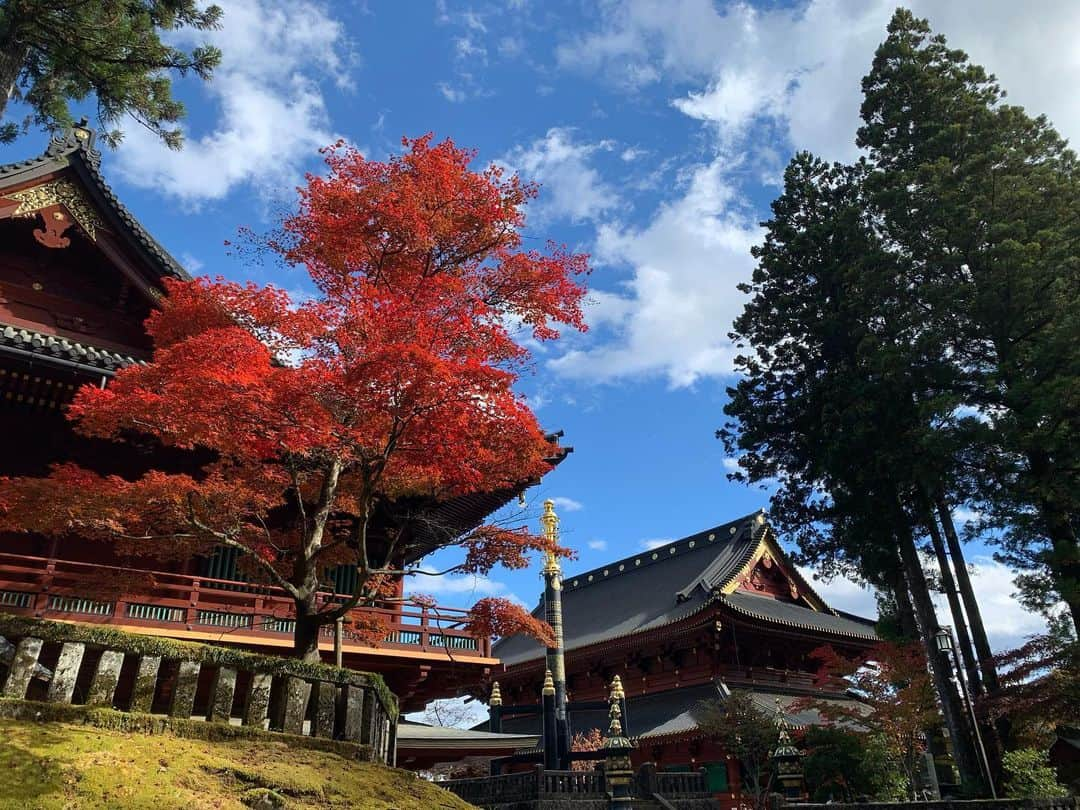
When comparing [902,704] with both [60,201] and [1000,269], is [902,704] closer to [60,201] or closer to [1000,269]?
[1000,269]

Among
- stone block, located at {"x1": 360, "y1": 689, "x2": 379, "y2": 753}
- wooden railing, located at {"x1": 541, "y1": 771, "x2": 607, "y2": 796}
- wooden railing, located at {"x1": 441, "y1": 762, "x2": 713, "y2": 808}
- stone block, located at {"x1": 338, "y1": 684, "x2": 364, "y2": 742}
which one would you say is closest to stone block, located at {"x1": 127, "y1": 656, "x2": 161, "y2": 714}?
stone block, located at {"x1": 338, "y1": 684, "x2": 364, "y2": 742}

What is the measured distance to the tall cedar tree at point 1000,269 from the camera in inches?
611

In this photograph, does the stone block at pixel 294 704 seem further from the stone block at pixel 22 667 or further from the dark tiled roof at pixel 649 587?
the dark tiled roof at pixel 649 587

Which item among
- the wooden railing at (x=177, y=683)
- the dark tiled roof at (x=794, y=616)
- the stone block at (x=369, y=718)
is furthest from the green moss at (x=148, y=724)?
the dark tiled roof at (x=794, y=616)

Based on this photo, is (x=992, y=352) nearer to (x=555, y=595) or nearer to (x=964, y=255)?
(x=964, y=255)

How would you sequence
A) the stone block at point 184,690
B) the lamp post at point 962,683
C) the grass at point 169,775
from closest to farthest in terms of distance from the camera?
the grass at point 169,775 < the stone block at point 184,690 < the lamp post at point 962,683

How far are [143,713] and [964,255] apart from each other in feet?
63.4

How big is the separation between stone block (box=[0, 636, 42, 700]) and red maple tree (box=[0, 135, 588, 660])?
2766 mm

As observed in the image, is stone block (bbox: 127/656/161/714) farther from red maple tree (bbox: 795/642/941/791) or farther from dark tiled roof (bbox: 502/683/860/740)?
dark tiled roof (bbox: 502/683/860/740)

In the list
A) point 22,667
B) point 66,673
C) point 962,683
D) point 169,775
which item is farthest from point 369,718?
point 962,683

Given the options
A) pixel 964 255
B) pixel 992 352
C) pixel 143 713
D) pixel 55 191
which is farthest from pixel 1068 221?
pixel 55 191

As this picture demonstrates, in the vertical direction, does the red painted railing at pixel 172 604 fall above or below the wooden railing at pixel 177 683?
above

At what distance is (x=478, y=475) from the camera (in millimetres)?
10016

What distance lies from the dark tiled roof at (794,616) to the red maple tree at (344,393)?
15523 millimetres
